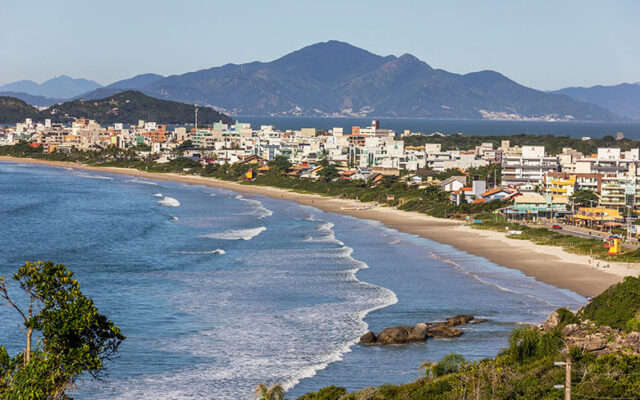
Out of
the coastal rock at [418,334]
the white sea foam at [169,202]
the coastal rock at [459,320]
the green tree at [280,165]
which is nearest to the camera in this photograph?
the coastal rock at [418,334]

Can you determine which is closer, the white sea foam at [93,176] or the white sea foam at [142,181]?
the white sea foam at [142,181]

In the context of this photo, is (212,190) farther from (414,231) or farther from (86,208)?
(414,231)

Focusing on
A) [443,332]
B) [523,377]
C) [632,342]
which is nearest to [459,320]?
[443,332]

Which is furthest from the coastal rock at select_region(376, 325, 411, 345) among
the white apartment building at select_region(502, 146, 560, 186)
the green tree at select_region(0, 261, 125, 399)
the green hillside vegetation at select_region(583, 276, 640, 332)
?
the white apartment building at select_region(502, 146, 560, 186)

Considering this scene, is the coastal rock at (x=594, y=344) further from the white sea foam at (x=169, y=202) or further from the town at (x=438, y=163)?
the white sea foam at (x=169, y=202)

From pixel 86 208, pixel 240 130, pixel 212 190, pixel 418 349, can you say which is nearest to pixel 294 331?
pixel 418 349

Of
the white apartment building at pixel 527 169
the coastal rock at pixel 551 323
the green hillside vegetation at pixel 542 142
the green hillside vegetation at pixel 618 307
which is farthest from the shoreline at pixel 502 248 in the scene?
the green hillside vegetation at pixel 542 142

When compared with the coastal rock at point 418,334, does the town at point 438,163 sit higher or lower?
higher

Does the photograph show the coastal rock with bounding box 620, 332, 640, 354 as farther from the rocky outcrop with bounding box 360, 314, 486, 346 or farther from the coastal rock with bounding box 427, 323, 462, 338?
the rocky outcrop with bounding box 360, 314, 486, 346
